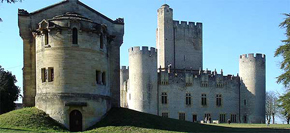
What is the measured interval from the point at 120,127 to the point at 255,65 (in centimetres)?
3183

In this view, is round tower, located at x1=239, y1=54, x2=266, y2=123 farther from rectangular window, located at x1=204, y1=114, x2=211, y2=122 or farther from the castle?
rectangular window, located at x1=204, y1=114, x2=211, y2=122

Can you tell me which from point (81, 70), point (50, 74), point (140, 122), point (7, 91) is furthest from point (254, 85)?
point (50, 74)

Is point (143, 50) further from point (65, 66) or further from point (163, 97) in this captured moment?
point (65, 66)

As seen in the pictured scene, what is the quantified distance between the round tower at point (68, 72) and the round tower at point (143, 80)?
1949cm

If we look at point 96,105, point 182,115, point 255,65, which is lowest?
point 182,115

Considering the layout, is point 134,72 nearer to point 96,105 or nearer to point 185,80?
point 185,80

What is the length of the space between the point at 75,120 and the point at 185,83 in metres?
25.9

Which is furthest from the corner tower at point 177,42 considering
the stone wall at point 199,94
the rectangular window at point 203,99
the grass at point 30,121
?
the grass at point 30,121

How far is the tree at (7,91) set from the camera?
4734cm

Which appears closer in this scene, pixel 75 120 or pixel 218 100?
pixel 75 120

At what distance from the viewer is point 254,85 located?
175ft

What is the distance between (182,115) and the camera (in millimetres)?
51062

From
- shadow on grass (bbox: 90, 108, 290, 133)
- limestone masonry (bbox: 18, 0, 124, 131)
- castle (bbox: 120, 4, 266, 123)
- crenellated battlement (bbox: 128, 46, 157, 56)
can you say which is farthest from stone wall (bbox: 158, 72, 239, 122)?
limestone masonry (bbox: 18, 0, 124, 131)

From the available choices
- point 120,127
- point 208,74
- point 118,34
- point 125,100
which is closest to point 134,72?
point 125,100
